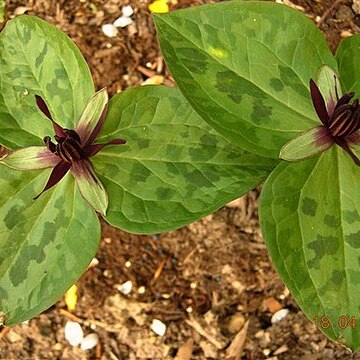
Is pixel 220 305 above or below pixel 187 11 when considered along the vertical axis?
below

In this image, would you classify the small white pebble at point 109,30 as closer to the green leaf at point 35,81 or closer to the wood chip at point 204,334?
the green leaf at point 35,81

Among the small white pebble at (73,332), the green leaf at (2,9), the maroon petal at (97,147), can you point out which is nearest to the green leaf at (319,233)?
the maroon petal at (97,147)

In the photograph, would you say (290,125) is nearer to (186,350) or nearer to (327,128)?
(327,128)

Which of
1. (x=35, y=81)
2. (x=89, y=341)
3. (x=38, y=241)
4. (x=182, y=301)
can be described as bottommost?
(x=89, y=341)

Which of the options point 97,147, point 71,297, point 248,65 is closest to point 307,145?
point 248,65

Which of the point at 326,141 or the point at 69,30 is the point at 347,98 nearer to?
the point at 326,141

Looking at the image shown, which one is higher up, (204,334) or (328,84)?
(328,84)

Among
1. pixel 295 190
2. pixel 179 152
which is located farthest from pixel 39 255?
pixel 295 190
